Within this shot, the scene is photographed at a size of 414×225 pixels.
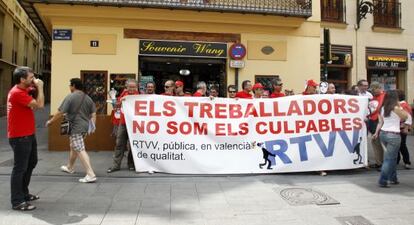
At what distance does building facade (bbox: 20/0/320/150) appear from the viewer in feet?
35.3

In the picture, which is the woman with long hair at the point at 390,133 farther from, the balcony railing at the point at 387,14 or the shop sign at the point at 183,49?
the balcony railing at the point at 387,14

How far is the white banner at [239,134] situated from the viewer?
761cm

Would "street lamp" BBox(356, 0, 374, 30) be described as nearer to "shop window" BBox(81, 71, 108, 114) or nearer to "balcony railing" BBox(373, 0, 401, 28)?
"balcony railing" BBox(373, 0, 401, 28)

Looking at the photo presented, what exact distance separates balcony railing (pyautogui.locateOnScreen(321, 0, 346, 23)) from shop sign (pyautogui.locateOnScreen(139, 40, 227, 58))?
22.1ft

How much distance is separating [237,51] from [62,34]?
15.7 feet

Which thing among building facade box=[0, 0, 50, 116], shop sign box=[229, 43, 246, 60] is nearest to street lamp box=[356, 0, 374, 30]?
shop sign box=[229, 43, 246, 60]

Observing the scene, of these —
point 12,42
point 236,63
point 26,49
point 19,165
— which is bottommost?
point 19,165

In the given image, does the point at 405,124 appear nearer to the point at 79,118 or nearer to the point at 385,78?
the point at 79,118

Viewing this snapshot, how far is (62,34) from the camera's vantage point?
10.8 metres

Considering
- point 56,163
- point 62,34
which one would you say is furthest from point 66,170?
point 62,34

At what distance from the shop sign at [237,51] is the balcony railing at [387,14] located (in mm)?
8280

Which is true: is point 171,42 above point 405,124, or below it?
above

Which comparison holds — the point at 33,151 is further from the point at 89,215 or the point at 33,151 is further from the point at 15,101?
the point at 89,215

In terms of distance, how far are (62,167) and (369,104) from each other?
6.23m
